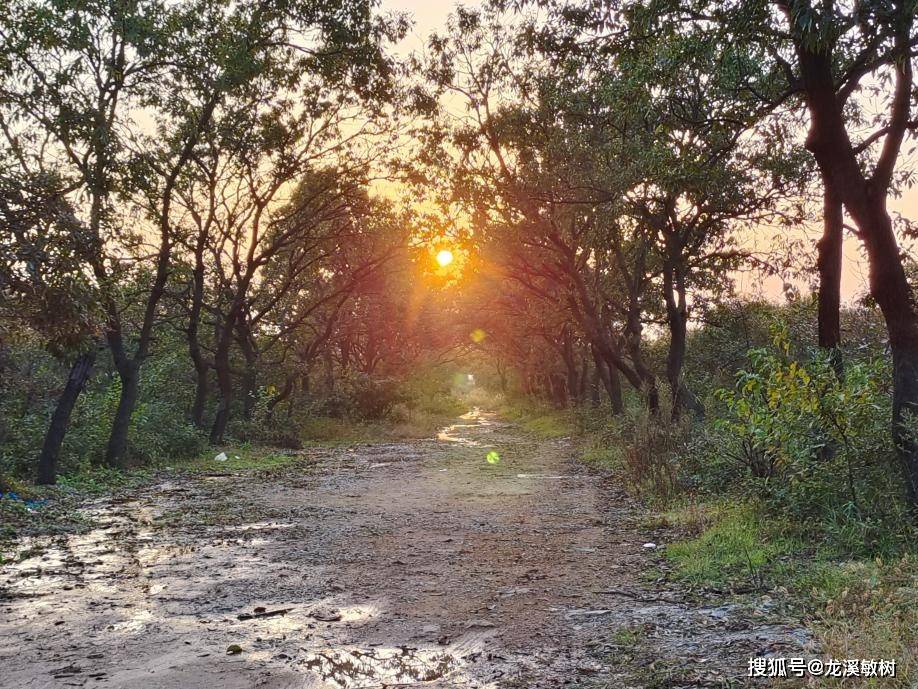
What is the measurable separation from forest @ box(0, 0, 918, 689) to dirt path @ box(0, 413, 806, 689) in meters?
0.05

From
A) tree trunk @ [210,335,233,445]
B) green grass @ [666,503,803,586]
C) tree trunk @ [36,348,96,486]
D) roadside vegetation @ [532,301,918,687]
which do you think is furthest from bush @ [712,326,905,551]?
tree trunk @ [210,335,233,445]

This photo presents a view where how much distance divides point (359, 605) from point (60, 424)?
12.1 metres

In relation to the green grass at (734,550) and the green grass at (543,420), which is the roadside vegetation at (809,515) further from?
the green grass at (543,420)

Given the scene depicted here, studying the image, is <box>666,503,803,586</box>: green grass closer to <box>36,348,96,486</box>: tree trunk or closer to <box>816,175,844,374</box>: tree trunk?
<box>816,175,844,374</box>: tree trunk

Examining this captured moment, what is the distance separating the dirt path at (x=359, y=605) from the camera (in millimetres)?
4852

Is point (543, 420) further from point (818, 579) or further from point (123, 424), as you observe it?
point (818, 579)

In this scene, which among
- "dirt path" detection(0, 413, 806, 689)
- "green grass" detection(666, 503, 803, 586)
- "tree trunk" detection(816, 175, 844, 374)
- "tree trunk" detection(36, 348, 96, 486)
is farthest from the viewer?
"tree trunk" detection(36, 348, 96, 486)

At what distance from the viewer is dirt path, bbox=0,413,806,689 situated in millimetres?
4852

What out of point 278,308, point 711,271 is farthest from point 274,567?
point 278,308

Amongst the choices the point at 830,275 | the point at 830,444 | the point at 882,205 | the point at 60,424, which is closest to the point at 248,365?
the point at 60,424

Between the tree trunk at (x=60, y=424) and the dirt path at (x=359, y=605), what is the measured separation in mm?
3738

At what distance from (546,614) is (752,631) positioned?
1663mm

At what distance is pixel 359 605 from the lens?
256 inches

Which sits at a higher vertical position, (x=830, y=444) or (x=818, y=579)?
(x=830, y=444)
